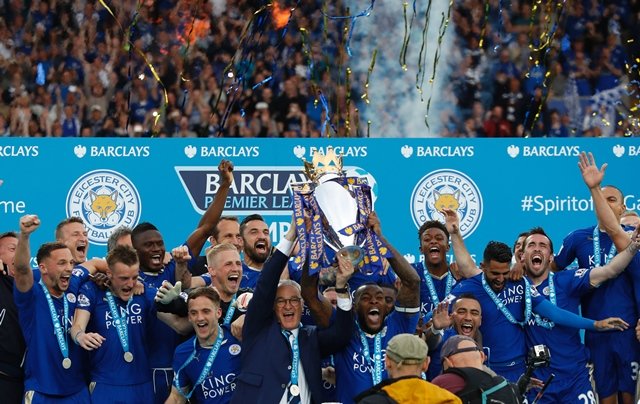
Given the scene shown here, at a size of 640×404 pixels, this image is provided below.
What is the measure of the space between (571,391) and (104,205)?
3.94m

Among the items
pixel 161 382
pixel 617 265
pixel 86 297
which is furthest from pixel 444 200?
pixel 86 297

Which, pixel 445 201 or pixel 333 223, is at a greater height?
pixel 445 201

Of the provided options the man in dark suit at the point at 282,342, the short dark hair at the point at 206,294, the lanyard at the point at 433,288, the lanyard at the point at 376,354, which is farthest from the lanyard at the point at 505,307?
the short dark hair at the point at 206,294

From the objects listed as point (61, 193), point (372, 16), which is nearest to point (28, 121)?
point (61, 193)

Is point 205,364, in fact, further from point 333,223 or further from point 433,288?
point 433,288

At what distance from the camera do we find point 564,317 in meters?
Answer: 9.19

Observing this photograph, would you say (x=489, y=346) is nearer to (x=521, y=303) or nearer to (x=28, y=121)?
(x=521, y=303)

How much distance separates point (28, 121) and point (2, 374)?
14.2 ft

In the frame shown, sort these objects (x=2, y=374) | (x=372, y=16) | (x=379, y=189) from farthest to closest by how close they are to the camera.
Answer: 1. (x=372, y=16)
2. (x=379, y=189)
3. (x=2, y=374)

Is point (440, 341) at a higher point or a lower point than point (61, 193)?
lower

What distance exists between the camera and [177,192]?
1071 cm

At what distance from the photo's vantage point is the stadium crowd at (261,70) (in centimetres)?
1274

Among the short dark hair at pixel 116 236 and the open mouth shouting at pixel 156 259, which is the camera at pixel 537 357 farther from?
the short dark hair at pixel 116 236

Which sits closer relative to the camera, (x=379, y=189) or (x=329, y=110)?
(x=379, y=189)
